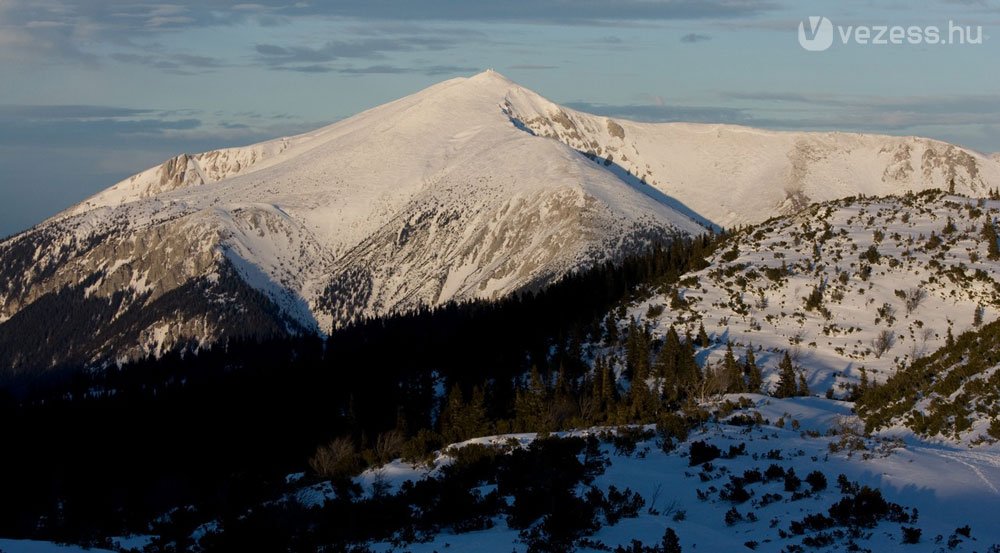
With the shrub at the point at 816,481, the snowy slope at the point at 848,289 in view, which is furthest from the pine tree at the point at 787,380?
the shrub at the point at 816,481

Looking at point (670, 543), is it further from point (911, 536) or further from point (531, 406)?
point (531, 406)

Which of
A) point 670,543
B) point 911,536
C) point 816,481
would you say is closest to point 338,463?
point 816,481

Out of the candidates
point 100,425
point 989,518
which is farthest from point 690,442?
point 100,425

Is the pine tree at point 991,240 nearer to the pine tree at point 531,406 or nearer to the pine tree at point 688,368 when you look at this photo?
the pine tree at point 688,368

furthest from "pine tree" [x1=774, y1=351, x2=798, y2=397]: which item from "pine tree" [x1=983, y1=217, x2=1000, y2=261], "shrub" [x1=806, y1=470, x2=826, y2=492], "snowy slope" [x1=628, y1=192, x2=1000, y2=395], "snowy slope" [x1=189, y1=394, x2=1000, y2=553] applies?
"shrub" [x1=806, y1=470, x2=826, y2=492]

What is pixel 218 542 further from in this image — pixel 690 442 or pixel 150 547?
pixel 690 442

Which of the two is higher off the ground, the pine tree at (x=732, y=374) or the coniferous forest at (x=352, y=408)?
the pine tree at (x=732, y=374)
